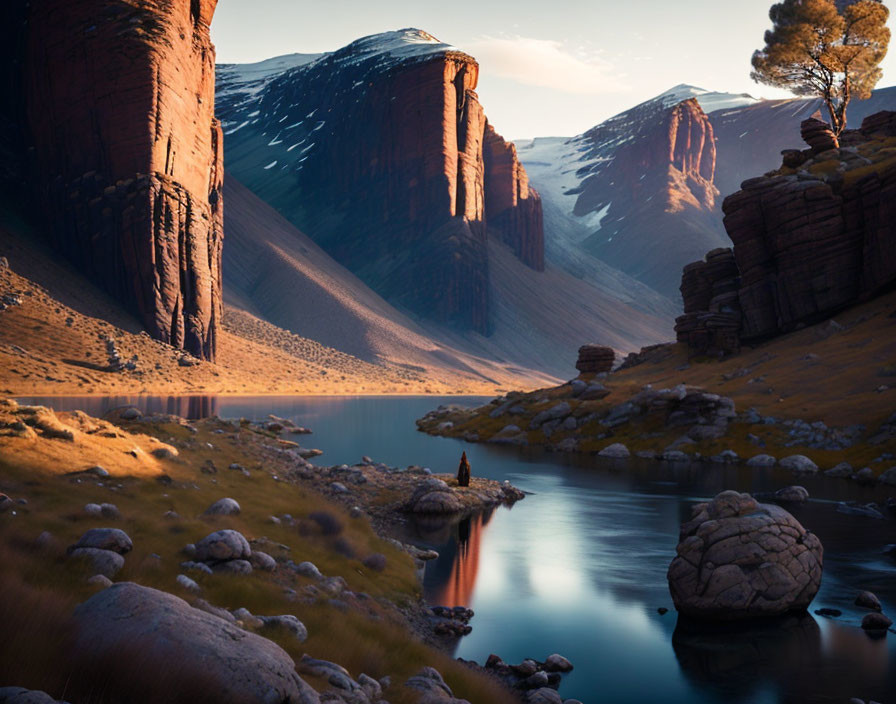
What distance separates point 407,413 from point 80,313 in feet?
159

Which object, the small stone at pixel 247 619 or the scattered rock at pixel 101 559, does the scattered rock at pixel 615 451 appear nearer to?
the small stone at pixel 247 619

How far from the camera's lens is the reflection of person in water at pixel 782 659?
58.5ft

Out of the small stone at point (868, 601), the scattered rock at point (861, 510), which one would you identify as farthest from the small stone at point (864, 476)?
the small stone at point (868, 601)

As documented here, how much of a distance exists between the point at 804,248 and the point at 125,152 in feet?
319

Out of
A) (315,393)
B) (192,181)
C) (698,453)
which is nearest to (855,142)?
(698,453)

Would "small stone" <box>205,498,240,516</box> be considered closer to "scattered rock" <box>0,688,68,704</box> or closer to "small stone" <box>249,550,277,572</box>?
"small stone" <box>249,550,277,572</box>

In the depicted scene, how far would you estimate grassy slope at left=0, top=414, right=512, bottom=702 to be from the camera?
9.13m

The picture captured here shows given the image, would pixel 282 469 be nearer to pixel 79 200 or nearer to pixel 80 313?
pixel 80 313

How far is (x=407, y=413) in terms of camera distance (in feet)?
343

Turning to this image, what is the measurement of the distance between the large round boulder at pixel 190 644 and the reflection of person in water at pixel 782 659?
12.3m

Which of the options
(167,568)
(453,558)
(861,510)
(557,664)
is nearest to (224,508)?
(167,568)

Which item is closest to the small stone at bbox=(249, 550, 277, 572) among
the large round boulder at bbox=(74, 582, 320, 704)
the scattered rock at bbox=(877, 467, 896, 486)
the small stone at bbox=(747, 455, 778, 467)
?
the large round boulder at bbox=(74, 582, 320, 704)

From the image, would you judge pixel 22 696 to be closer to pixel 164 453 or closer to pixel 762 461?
pixel 164 453

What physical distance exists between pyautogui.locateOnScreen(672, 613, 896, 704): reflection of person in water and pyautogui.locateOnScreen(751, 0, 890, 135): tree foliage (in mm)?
94548
